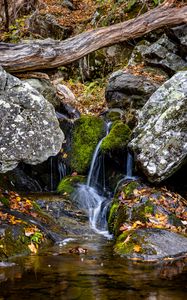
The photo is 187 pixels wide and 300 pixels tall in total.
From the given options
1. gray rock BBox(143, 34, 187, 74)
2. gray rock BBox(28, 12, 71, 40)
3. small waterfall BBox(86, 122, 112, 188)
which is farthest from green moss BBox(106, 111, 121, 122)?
gray rock BBox(28, 12, 71, 40)

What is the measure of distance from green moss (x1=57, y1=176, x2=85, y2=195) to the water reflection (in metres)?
3.24

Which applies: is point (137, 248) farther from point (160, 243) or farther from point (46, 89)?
point (46, 89)

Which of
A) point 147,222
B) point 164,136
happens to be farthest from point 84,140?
point 147,222

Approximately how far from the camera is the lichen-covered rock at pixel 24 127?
642 cm

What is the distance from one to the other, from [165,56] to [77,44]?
445 centimetres

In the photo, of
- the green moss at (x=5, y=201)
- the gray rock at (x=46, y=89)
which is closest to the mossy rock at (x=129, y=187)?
the green moss at (x=5, y=201)

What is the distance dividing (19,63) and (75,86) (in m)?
7.60

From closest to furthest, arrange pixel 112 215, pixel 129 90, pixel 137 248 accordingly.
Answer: pixel 137 248, pixel 112 215, pixel 129 90

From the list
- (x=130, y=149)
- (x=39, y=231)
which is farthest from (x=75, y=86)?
(x=39, y=231)

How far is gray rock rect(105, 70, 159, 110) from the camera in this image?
36.9ft

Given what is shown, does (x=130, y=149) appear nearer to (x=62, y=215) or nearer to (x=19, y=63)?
(x=62, y=215)

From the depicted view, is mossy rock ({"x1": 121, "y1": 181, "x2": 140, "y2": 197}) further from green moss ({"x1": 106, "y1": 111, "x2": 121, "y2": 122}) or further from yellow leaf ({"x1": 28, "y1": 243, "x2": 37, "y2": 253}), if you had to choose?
green moss ({"x1": 106, "y1": 111, "x2": 121, "y2": 122})

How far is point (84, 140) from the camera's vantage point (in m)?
10.7

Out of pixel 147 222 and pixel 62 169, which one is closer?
pixel 147 222
